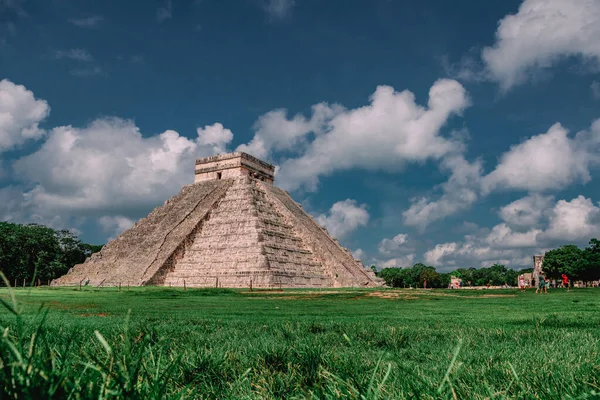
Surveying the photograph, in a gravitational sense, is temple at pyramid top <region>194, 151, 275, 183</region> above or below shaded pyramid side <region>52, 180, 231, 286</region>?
above

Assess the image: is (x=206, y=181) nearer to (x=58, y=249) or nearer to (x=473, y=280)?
(x=58, y=249)

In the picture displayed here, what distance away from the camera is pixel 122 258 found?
46.5 meters

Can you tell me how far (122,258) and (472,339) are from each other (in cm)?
4609

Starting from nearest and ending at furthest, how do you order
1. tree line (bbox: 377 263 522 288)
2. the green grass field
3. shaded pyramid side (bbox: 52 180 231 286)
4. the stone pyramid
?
the green grass field
the stone pyramid
shaded pyramid side (bbox: 52 180 231 286)
tree line (bbox: 377 263 522 288)

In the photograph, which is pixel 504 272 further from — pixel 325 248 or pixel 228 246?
pixel 228 246

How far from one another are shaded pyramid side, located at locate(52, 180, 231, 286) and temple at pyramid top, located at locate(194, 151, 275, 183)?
172 centimetres

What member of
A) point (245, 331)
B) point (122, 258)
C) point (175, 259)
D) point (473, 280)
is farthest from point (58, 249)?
point (473, 280)

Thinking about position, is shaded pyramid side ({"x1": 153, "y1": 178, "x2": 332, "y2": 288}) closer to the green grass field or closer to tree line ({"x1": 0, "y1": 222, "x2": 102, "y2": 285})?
tree line ({"x1": 0, "y1": 222, "x2": 102, "y2": 285})

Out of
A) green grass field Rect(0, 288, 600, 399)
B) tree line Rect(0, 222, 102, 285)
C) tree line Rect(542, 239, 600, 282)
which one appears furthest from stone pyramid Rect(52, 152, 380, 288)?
tree line Rect(542, 239, 600, 282)

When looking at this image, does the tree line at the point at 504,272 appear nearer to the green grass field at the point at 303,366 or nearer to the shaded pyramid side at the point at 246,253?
the shaded pyramid side at the point at 246,253

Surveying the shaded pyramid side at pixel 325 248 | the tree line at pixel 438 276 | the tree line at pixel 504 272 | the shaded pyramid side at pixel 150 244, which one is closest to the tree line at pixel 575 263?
the tree line at pixel 504 272

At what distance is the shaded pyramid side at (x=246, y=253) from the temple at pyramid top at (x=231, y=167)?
20.1 feet

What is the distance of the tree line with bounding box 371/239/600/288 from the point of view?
71438 mm

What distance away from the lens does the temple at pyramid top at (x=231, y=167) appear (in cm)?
5628
